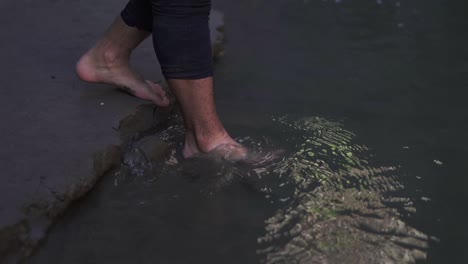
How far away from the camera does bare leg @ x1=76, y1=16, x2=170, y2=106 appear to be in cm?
237

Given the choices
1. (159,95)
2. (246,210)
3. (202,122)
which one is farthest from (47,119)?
(246,210)

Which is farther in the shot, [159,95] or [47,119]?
[159,95]

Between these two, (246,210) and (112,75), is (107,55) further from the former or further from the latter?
(246,210)

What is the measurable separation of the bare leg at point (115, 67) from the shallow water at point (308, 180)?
167mm

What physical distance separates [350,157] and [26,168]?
1.07 m

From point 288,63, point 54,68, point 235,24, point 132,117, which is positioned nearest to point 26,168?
point 132,117

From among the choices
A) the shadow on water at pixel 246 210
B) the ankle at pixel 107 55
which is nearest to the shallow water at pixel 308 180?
the shadow on water at pixel 246 210

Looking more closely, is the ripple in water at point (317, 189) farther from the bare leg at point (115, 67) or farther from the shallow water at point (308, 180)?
the bare leg at point (115, 67)

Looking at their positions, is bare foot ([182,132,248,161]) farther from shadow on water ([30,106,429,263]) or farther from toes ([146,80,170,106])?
toes ([146,80,170,106])

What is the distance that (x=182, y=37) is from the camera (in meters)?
1.92

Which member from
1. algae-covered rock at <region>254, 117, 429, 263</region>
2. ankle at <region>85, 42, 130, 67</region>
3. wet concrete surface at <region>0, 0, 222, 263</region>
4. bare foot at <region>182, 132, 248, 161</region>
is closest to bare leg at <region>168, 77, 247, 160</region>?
bare foot at <region>182, 132, 248, 161</region>

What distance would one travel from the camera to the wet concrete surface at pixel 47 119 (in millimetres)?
1726

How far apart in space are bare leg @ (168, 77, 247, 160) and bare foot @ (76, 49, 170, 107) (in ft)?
1.18

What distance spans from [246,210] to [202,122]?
1.22 feet
